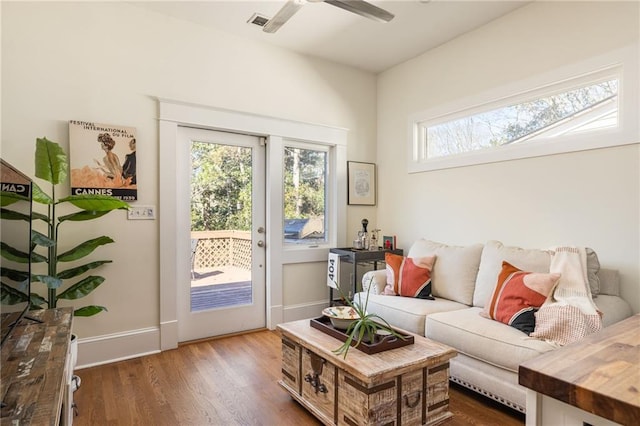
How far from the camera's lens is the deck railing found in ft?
11.2

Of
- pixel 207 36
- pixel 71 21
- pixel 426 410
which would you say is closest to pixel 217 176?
pixel 207 36

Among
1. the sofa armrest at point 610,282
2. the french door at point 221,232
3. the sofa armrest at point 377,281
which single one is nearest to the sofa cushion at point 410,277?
the sofa armrest at point 377,281

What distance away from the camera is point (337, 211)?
4.19m

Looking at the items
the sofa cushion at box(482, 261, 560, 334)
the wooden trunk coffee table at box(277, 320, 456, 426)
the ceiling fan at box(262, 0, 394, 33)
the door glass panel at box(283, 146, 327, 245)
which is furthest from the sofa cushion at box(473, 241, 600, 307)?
the ceiling fan at box(262, 0, 394, 33)

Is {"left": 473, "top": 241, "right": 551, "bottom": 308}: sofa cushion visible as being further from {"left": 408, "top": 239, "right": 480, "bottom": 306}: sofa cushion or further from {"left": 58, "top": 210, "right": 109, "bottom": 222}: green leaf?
{"left": 58, "top": 210, "right": 109, "bottom": 222}: green leaf

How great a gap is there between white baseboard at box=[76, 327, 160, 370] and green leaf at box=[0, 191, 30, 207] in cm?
169

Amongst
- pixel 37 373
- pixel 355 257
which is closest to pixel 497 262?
pixel 355 257

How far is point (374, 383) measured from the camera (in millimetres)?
1669

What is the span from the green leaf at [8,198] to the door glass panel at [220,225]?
70.9 inches

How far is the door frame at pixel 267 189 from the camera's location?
314cm

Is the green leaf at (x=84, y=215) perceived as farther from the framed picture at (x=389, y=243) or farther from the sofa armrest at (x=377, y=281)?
the framed picture at (x=389, y=243)

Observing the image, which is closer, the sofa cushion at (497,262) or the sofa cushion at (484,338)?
the sofa cushion at (484,338)

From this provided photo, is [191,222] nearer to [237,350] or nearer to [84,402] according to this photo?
[237,350]

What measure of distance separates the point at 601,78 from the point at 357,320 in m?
2.51
